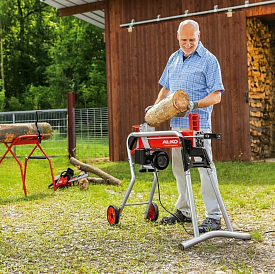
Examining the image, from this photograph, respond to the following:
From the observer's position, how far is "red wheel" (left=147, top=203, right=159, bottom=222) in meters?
4.65

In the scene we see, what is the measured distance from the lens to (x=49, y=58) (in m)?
30.1

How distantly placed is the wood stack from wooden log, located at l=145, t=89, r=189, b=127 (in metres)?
6.07

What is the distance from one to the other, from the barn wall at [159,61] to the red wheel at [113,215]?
5.70 meters

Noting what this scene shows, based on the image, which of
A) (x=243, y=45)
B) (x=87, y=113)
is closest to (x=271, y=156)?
(x=243, y=45)

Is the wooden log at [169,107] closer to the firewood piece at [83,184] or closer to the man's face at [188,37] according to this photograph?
the man's face at [188,37]

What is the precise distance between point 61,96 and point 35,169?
17.9 m

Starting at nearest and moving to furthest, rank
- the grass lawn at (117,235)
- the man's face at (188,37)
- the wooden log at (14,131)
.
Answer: the grass lawn at (117,235) < the man's face at (188,37) < the wooden log at (14,131)

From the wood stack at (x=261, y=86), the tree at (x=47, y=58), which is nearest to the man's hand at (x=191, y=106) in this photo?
the wood stack at (x=261, y=86)

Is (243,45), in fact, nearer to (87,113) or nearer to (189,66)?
(87,113)

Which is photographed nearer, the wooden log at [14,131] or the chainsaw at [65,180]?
the wooden log at [14,131]

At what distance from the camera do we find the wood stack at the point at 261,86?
9984mm

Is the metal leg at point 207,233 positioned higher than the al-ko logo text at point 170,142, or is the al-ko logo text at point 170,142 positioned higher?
the al-ko logo text at point 170,142

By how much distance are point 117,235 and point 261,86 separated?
7200mm

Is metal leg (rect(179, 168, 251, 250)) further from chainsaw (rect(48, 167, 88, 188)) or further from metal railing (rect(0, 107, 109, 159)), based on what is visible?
metal railing (rect(0, 107, 109, 159))
